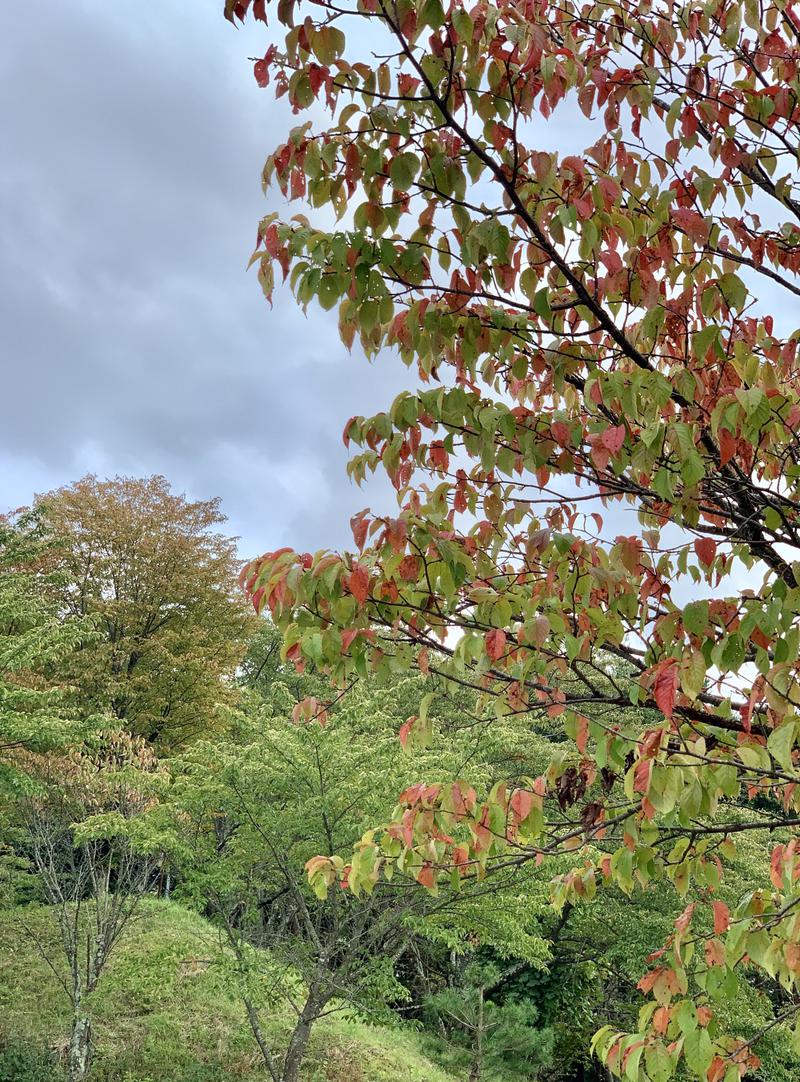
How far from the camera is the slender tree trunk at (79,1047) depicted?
30.9 feet

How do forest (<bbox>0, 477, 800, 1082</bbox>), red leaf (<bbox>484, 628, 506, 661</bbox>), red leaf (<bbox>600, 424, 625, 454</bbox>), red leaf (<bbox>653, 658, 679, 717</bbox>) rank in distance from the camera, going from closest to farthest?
1. red leaf (<bbox>653, 658, 679, 717</bbox>)
2. red leaf (<bbox>600, 424, 625, 454</bbox>)
3. red leaf (<bbox>484, 628, 506, 661</bbox>)
4. forest (<bbox>0, 477, 800, 1082</bbox>)

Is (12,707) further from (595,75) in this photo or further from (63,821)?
(595,75)

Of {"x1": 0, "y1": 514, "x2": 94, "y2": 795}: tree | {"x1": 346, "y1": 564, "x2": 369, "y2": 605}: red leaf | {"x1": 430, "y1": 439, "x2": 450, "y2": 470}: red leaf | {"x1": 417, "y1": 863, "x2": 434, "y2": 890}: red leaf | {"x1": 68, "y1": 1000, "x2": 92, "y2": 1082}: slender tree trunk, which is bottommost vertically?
{"x1": 68, "y1": 1000, "x2": 92, "y2": 1082}: slender tree trunk

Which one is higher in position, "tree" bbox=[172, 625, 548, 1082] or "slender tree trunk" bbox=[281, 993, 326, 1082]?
"tree" bbox=[172, 625, 548, 1082]

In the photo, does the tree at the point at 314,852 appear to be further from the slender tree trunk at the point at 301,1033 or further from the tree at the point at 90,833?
the tree at the point at 90,833

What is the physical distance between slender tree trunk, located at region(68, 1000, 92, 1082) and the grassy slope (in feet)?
0.94

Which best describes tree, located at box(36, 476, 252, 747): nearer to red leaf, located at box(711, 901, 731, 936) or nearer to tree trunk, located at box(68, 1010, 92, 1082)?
tree trunk, located at box(68, 1010, 92, 1082)

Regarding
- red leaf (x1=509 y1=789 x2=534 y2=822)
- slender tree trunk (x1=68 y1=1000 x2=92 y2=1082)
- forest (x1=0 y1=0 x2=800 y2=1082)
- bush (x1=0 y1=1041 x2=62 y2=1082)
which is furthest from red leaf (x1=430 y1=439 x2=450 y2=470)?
bush (x1=0 y1=1041 x2=62 y2=1082)

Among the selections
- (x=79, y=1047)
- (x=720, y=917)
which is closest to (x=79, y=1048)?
(x=79, y=1047)

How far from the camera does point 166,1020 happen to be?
1116 cm

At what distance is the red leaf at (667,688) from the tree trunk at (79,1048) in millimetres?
10255

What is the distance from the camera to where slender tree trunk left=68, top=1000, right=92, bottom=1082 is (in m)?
9.41

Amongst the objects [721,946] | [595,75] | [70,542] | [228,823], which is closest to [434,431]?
[595,75]

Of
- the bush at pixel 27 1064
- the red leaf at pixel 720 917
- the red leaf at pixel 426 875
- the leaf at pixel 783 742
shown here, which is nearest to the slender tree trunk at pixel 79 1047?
the bush at pixel 27 1064
